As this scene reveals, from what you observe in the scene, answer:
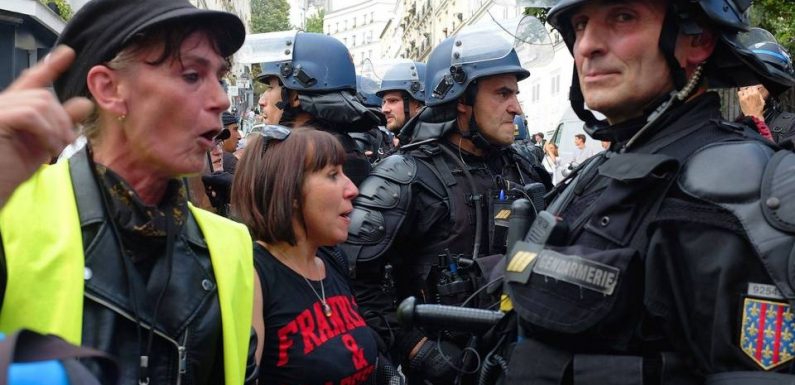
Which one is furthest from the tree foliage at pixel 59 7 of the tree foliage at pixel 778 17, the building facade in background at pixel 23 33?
the tree foliage at pixel 778 17

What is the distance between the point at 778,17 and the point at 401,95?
4.86 metres

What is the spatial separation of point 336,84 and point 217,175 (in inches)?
44.2

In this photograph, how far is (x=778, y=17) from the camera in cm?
975

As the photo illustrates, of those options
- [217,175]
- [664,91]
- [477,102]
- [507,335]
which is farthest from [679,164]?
[217,175]

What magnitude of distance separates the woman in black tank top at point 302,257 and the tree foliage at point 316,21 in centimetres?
10325

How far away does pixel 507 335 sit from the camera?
2.53m

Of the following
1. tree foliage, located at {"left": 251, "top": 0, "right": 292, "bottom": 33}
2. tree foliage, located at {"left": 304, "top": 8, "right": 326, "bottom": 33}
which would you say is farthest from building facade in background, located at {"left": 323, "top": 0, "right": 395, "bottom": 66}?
tree foliage, located at {"left": 251, "top": 0, "right": 292, "bottom": 33}

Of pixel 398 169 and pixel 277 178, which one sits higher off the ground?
pixel 277 178

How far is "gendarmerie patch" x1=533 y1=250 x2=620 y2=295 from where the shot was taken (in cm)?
198

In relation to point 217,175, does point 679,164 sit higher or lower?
higher

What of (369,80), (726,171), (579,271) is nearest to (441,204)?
(579,271)

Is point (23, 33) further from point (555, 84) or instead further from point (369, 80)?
point (555, 84)

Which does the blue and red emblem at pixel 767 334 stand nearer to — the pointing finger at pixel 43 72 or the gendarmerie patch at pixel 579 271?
the gendarmerie patch at pixel 579 271

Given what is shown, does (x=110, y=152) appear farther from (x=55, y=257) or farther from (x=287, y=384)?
(x=287, y=384)
